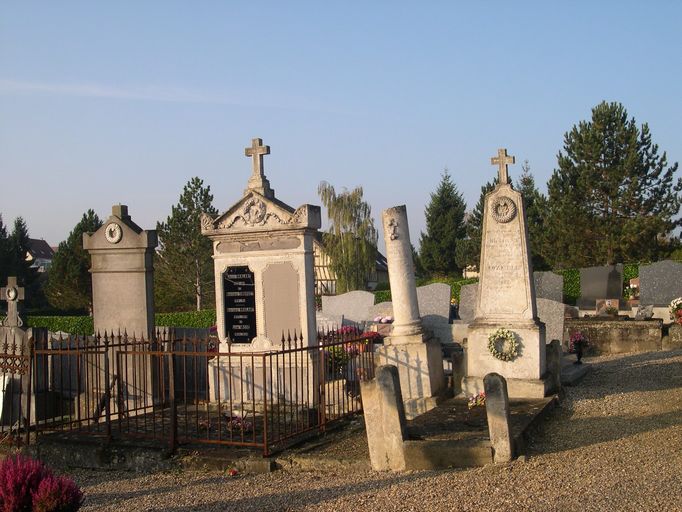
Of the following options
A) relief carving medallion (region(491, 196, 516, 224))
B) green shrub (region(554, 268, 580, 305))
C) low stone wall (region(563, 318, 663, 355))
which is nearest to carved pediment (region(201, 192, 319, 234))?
relief carving medallion (region(491, 196, 516, 224))

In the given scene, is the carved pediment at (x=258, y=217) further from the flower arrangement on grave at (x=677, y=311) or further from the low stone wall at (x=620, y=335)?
the flower arrangement on grave at (x=677, y=311)

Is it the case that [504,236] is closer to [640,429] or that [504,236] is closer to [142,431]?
[640,429]

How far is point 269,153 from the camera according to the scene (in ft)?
34.0

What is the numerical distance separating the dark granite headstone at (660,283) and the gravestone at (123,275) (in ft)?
45.2

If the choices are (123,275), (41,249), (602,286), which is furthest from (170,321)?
(41,249)

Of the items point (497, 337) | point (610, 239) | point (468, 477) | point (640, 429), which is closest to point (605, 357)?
point (497, 337)

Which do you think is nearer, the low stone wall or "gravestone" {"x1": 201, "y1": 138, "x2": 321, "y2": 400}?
"gravestone" {"x1": 201, "y1": 138, "x2": 321, "y2": 400}

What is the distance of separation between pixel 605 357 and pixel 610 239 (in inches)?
754

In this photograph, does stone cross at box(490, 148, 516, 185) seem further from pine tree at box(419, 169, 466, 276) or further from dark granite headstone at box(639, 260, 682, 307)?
pine tree at box(419, 169, 466, 276)

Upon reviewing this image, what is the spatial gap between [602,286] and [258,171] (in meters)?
15.4

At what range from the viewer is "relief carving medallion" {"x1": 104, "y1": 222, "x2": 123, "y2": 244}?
35.7ft

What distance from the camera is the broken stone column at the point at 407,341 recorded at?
9789mm

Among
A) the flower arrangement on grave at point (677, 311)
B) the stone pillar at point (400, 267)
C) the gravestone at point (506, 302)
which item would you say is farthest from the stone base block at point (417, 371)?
the flower arrangement on grave at point (677, 311)

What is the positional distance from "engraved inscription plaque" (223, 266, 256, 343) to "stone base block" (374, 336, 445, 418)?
1.93 metres
